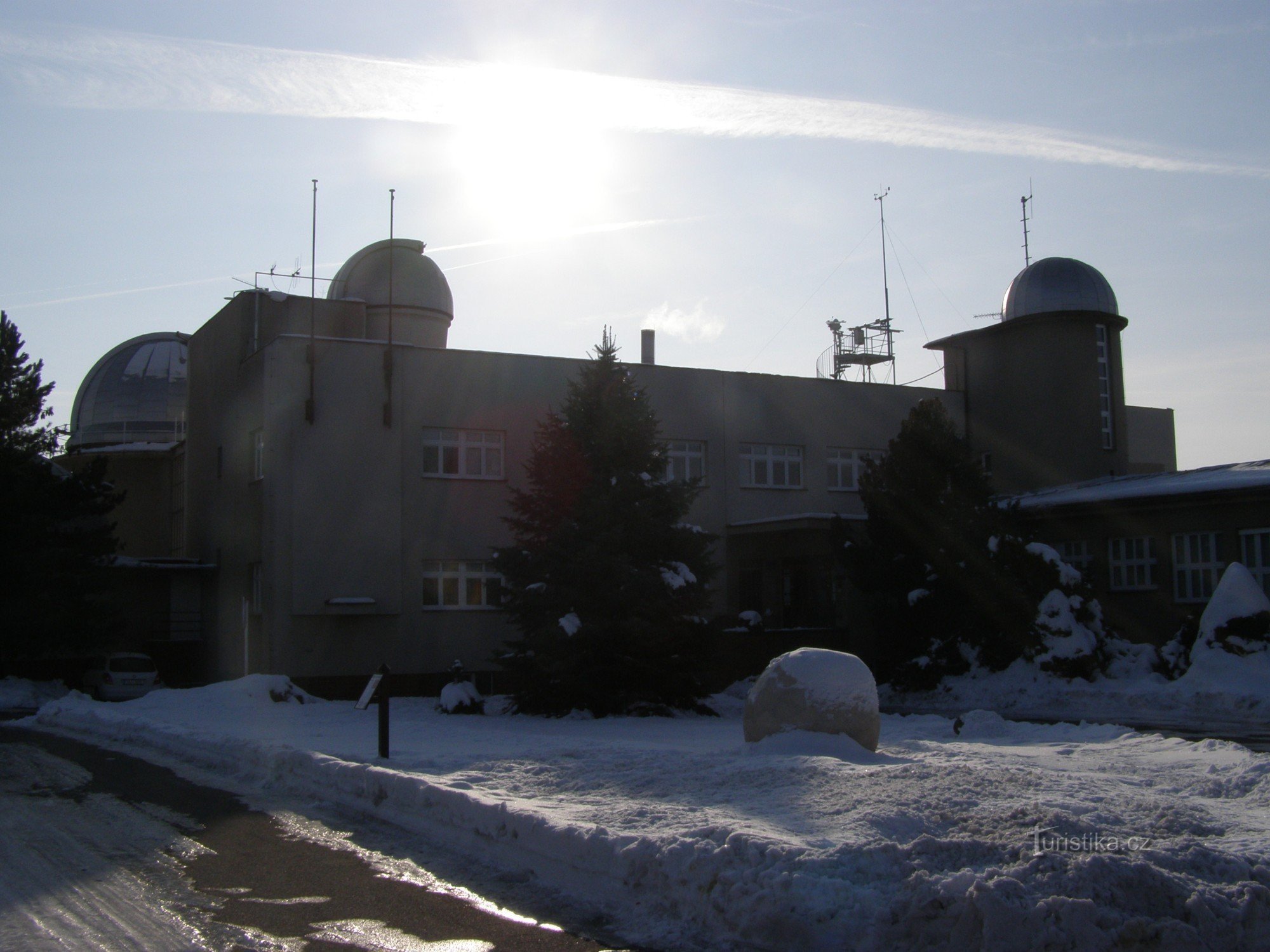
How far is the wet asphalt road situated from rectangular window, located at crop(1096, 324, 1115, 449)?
29.7 m

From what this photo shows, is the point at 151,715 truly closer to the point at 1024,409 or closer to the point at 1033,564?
the point at 1033,564

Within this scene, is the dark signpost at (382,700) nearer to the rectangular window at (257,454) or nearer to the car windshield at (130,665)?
the rectangular window at (257,454)

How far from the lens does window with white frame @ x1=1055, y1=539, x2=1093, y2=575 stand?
2709 centimetres

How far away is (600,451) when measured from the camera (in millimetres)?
18953

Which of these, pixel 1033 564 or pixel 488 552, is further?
pixel 488 552

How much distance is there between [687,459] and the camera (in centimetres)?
3042

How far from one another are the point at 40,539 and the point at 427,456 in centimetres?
1018

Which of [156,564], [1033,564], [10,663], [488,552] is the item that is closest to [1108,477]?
[1033,564]

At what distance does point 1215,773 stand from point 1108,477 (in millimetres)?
22050

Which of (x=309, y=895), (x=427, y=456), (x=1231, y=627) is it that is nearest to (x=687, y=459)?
(x=427, y=456)

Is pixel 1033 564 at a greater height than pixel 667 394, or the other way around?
pixel 667 394

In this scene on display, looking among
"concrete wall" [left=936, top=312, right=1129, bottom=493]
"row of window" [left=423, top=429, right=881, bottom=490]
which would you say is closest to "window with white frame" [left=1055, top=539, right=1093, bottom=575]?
"row of window" [left=423, top=429, right=881, bottom=490]

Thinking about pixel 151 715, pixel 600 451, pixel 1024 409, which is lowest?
pixel 151 715
